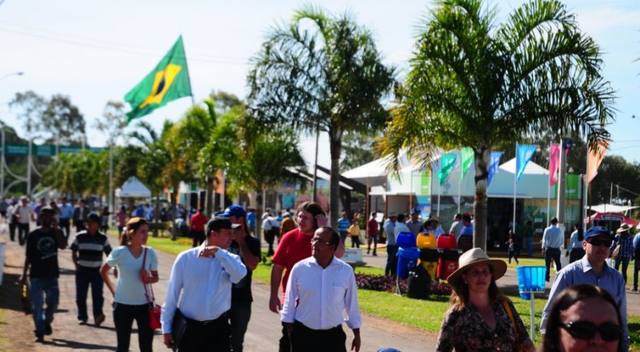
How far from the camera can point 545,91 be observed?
1903cm

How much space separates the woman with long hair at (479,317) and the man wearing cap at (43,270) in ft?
27.0

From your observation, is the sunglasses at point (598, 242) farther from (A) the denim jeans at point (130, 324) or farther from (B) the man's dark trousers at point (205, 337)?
(A) the denim jeans at point (130, 324)

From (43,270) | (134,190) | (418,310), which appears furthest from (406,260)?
(134,190)

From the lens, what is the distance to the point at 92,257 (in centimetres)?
1420

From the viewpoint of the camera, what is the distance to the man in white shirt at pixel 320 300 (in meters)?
7.39

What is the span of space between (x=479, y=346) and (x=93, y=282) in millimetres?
9413

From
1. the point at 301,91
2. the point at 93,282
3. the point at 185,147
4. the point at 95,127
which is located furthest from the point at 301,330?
the point at 95,127

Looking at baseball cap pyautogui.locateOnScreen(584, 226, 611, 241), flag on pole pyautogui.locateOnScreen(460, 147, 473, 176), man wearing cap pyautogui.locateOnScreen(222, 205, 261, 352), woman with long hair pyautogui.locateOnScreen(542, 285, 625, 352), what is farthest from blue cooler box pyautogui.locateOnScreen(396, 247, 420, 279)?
woman with long hair pyautogui.locateOnScreen(542, 285, 625, 352)

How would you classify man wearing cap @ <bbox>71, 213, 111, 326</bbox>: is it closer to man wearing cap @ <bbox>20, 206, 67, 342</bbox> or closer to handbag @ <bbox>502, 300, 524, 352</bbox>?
man wearing cap @ <bbox>20, 206, 67, 342</bbox>

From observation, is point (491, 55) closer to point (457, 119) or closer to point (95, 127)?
point (457, 119)

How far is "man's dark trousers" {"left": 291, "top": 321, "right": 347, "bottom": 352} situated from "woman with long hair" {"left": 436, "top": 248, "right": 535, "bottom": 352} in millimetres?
1570

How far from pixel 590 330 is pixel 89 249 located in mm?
12082

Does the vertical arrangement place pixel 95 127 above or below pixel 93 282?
above

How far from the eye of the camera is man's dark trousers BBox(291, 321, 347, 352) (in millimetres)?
7398
